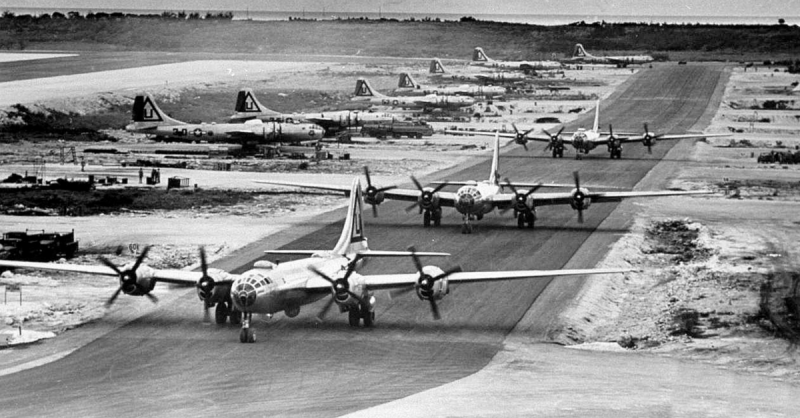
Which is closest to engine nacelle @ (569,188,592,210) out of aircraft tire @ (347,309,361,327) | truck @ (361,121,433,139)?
aircraft tire @ (347,309,361,327)

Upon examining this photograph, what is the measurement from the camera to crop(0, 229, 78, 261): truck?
64.4m

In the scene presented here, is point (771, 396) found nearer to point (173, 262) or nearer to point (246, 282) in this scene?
point (246, 282)

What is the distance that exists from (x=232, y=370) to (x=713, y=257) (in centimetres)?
3406

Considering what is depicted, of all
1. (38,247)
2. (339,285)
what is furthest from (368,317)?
(38,247)

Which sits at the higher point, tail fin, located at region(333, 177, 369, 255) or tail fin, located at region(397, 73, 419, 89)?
tail fin, located at region(397, 73, 419, 89)

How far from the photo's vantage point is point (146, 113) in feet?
402

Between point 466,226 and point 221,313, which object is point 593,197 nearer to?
point 466,226

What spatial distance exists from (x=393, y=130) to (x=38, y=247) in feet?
260

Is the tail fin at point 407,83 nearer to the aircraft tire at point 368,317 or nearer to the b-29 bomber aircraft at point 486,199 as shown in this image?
the b-29 bomber aircraft at point 486,199

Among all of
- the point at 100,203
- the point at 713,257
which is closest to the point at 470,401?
the point at 713,257

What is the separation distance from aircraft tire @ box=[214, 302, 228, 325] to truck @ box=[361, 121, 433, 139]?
3578 inches

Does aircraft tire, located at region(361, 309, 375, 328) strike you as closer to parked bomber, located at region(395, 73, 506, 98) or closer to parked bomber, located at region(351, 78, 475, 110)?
parked bomber, located at region(351, 78, 475, 110)

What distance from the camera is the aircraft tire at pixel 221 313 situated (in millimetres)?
50062

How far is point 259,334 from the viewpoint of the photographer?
4897 centimetres
